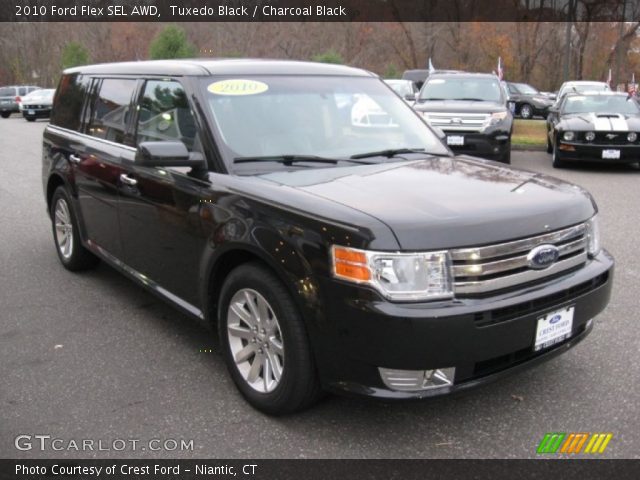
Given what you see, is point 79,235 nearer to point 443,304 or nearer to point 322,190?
point 322,190

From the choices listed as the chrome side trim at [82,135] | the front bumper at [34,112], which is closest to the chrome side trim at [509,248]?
the chrome side trim at [82,135]

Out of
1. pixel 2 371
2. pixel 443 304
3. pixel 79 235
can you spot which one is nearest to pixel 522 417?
pixel 443 304

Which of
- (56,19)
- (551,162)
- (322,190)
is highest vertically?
(56,19)

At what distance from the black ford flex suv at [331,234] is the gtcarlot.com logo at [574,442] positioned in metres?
0.40

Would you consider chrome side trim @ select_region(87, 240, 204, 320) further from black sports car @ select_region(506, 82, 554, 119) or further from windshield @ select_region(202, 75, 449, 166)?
black sports car @ select_region(506, 82, 554, 119)

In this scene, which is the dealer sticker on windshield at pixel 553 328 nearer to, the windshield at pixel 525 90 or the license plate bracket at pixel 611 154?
the license plate bracket at pixel 611 154

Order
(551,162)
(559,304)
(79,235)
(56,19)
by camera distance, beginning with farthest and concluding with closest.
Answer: (56,19) < (551,162) < (79,235) < (559,304)

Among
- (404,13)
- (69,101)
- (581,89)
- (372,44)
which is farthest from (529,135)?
(372,44)

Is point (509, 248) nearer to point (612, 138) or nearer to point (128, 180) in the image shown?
point (128, 180)

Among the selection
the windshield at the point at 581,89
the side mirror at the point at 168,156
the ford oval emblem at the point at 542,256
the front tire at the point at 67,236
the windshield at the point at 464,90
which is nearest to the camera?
the ford oval emblem at the point at 542,256

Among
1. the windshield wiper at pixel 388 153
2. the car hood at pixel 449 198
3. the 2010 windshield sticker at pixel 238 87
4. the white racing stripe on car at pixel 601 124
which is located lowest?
the white racing stripe on car at pixel 601 124

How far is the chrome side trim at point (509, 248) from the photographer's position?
273cm

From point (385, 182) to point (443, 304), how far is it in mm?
863
